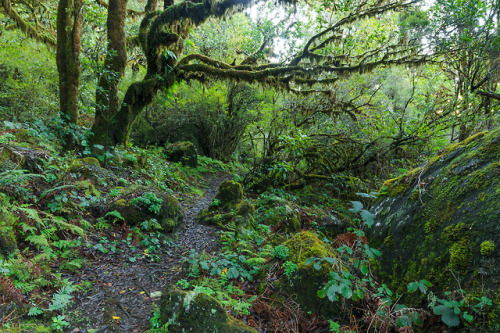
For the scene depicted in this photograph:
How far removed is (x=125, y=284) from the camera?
3512 mm

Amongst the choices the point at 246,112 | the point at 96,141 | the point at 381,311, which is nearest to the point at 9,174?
the point at 96,141

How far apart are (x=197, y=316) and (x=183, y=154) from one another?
35.4 ft

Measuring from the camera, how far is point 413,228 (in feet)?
10.4

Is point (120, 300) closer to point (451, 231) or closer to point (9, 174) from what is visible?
point (9, 174)

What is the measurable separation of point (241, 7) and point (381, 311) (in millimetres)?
8056

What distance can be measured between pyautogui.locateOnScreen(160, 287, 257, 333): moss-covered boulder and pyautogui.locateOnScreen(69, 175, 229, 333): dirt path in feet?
1.72

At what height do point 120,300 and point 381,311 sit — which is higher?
point 381,311

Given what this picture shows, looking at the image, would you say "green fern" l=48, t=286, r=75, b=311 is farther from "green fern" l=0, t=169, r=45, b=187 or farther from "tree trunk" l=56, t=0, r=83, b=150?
"tree trunk" l=56, t=0, r=83, b=150

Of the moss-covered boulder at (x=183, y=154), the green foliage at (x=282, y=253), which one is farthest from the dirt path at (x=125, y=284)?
the moss-covered boulder at (x=183, y=154)

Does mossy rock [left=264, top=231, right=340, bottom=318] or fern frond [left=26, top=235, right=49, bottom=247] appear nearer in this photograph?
mossy rock [left=264, top=231, right=340, bottom=318]

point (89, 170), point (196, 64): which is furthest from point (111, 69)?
point (89, 170)

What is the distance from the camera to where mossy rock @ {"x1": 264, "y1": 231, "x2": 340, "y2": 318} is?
2.89 meters

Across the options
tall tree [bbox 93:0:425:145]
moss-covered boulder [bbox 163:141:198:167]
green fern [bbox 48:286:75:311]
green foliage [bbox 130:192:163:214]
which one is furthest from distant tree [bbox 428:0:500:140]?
moss-covered boulder [bbox 163:141:198:167]

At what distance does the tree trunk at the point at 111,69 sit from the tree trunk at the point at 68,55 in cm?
63
